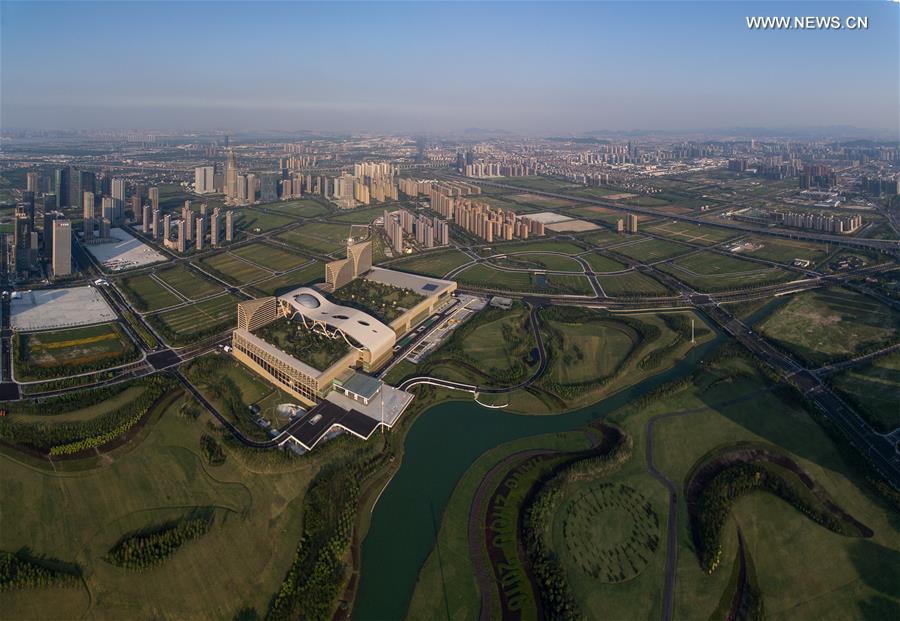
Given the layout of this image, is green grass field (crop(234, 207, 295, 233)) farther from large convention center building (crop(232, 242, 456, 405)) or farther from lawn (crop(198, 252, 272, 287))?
large convention center building (crop(232, 242, 456, 405))

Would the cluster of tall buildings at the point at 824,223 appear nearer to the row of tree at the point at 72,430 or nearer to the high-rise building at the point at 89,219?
the row of tree at the point at 72,430


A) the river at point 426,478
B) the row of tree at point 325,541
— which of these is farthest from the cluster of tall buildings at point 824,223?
the row of tree at point 325,541

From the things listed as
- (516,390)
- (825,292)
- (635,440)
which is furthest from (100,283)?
(825,292)

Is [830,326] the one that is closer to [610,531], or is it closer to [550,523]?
[610,531]

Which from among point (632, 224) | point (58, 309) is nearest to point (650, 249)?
point (632, 224)

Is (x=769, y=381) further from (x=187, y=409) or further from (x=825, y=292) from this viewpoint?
(x=187, y=409)

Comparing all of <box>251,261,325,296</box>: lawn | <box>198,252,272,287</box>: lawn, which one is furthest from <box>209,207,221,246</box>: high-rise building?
<box>251,261,325,296</box>: lawn
